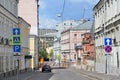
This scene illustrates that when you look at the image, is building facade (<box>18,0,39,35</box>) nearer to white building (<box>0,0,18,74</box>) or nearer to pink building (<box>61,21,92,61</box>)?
pink building (<box>61,21,92,61</box>)

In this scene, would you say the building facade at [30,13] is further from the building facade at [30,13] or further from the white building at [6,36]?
the white building at [6,36]

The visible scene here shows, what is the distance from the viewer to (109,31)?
5344 cm

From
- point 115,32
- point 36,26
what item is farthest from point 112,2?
point 36,26

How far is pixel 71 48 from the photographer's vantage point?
429 feet

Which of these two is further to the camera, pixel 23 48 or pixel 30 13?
pixel 30 13

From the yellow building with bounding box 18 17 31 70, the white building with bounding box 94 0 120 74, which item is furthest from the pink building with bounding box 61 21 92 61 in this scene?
the white building with bounding box 94 0 120 74

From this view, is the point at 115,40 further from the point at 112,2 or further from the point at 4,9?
the point at 4,9

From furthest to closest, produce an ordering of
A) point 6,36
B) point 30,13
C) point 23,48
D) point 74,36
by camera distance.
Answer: point 74,36 → point 30,13 → point 23,48 → point 6,36

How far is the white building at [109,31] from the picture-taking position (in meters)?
47.2

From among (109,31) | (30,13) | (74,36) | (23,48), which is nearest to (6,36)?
(109,31)

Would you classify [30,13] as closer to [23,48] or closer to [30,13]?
[30,13]

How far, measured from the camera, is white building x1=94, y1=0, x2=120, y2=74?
47219 mm

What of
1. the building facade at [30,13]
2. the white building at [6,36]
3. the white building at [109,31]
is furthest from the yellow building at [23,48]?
the building facade at [30,13]

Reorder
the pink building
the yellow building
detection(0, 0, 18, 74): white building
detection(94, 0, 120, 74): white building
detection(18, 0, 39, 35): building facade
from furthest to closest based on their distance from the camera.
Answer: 1. the pink building
2. detection(18, 0, 39, 35): building facade
3. the yellow building
4. detection(0, 0, 18, 74): white building
5. detection(94, 0, 120, 74): white building
